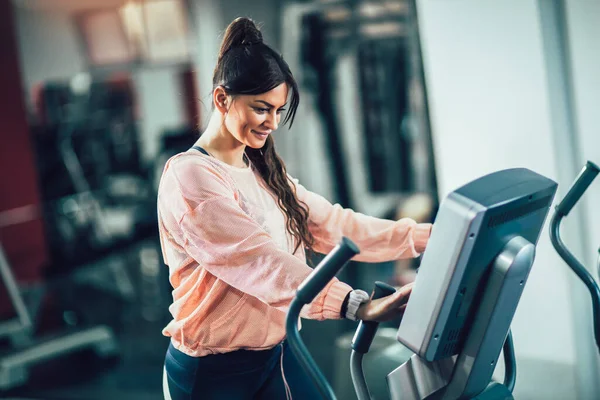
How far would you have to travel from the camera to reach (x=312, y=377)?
4.15 feet

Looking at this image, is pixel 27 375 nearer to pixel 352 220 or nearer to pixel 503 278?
pixel 352 220

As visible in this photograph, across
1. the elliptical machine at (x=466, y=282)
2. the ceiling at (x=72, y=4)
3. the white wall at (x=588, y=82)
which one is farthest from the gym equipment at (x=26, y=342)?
the elliptical machine at (x=466, y=282)

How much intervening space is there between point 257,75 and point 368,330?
569 millimetres

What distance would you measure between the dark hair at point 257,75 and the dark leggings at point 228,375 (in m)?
0.29

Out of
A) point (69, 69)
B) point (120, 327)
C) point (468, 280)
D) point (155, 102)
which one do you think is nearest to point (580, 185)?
point (468, 280)

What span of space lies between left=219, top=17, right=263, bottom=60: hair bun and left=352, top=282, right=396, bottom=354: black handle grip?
1.89ft

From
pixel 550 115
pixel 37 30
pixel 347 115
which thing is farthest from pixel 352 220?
pixel 37 30

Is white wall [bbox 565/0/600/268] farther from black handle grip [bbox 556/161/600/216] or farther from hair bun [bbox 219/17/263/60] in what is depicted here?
hair bun [bbox 219/17/263/60]

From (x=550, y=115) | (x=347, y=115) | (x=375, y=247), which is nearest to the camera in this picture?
(x=375, y=247)

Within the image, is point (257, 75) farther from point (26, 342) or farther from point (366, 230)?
point (26, 342)

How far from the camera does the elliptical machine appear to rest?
121 centimetres

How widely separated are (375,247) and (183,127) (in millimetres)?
4714

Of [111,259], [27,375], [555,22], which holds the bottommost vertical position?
[27,375]

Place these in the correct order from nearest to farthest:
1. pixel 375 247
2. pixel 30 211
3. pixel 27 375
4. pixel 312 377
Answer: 1. pixel 312 377
2. pixel 375 247
3. pixel 27 375
4. pixel 30 211
